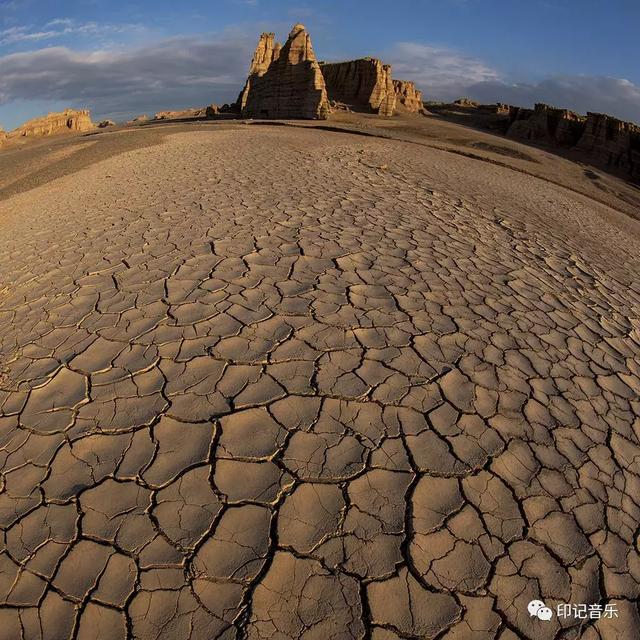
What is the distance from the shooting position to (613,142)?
18875mm

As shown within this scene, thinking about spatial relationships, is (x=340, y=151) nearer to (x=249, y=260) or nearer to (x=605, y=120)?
(x=249, y=260)

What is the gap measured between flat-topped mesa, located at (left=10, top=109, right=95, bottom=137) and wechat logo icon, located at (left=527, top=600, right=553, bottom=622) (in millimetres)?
34649

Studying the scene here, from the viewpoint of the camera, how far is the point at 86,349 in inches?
101

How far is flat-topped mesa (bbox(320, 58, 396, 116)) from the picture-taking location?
24.1 m

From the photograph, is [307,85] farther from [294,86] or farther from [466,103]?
[466,103]

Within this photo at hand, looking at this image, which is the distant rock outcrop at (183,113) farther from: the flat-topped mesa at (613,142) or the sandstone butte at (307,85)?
the flat-topped mesa at (613,142)

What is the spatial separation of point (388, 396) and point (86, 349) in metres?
1.76

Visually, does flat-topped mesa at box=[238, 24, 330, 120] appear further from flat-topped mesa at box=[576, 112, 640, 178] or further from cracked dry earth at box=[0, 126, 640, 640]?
cracked dry earth at box=[0, 126, 640, 640]

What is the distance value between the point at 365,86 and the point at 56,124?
21734mm

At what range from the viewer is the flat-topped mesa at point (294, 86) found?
1903cm

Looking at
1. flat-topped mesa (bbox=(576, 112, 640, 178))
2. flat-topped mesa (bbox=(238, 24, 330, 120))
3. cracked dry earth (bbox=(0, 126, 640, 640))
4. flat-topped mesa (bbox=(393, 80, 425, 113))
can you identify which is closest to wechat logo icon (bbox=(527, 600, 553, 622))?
cracked dry earth (bbox=(0, 126, 640, 640))

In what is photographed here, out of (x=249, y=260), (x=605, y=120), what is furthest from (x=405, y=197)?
(x=605, y=120)

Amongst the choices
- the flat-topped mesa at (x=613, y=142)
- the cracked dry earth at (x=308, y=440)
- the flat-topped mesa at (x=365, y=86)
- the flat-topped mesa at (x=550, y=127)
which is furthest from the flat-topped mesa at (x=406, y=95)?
the cracked dry earth at (x=308, y=440)

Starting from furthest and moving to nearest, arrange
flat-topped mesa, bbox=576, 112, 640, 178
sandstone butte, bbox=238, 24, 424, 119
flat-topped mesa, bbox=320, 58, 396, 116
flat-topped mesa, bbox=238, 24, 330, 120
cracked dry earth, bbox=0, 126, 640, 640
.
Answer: flat-topped mesa, bbox=320, 58, 396, 116, sandstone butte, bbox=238, 24, 424, 119, flat-topped mesa, bbox=238, 24, 330, 120, flat-topped mesa, bbox=576, 112, 640, 178, cracked dry earth, bbox=0, 126, 640, 640
